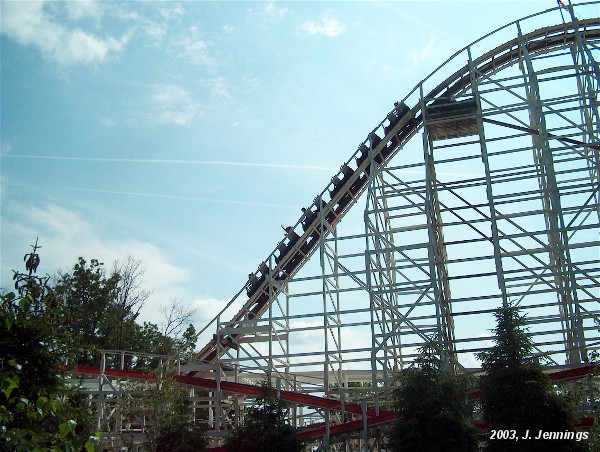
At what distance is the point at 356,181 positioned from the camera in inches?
859

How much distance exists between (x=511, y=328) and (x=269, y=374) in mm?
7165

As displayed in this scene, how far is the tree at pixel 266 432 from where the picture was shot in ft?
52.6

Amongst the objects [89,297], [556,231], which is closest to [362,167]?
[556,231]

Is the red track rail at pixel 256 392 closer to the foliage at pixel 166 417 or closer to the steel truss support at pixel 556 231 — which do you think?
the foliage at pixel 166 417

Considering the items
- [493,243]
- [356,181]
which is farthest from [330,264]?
[493,243]

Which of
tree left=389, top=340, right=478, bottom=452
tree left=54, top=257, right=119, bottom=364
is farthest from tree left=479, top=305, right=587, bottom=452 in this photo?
tree left=54, top=257, right=119, bottom=364

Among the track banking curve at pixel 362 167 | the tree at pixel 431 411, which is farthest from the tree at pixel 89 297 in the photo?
the tree at pixel 431 411

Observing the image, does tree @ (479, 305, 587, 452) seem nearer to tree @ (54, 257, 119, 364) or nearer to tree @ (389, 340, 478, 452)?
tree @ (389, 340, 478, 452)

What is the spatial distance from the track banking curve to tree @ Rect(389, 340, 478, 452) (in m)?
6.45

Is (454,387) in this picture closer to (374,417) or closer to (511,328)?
(511,328)

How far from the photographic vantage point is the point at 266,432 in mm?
16109

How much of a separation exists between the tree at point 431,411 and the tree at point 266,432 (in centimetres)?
296

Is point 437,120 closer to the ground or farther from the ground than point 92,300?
farther from the ground

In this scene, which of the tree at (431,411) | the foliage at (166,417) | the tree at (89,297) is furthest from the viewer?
the tree at (89,297)
